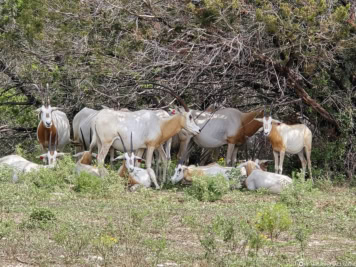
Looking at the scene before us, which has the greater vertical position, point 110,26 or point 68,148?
point 110,26

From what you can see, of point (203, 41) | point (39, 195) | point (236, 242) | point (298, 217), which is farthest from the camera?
point (203, 41)

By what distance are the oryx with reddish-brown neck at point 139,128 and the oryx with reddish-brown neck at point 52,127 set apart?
47.8 inches

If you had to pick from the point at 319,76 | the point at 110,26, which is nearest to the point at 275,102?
the point at 319,76

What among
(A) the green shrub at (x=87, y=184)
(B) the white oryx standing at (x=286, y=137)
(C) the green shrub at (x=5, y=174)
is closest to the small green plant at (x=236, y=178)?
(B) the white oryx standing at (x=286, y=137)

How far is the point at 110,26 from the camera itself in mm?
14016

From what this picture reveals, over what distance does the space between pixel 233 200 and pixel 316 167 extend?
3914 mm

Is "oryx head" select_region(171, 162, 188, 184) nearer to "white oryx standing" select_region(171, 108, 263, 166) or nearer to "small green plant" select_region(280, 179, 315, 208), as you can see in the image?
"white oryx standing" select_region(171, 108, 263, 166)

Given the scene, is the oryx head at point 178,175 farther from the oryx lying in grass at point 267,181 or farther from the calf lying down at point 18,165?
the calf lying down at point 18,165

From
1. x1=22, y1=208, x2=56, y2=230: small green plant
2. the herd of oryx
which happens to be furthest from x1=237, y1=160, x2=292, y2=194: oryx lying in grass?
x1=22, y1=208, x2=56, y2=230: small green plant

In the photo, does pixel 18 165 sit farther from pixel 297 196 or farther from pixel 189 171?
pixel 297 196

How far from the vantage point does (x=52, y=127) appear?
15398 millimetres

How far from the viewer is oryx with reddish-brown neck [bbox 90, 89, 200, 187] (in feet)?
46.2

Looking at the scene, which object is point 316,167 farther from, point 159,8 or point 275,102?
point 159,8

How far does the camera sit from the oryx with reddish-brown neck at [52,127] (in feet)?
49.6
